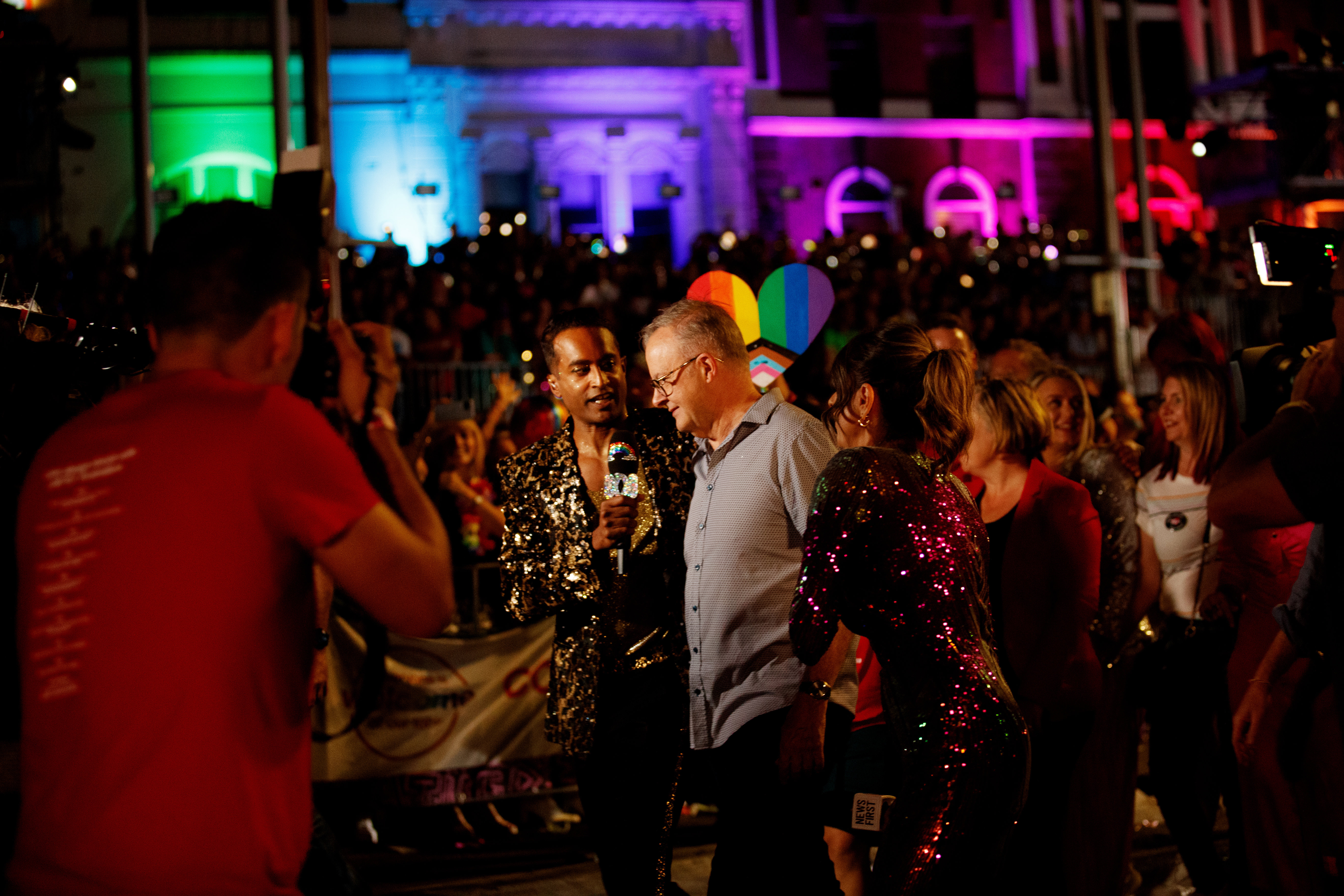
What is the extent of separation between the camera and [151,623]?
1.94 m

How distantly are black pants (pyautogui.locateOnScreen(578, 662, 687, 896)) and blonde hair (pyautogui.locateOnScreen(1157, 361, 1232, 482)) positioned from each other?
8.39ft

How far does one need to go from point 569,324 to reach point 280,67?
620 cm

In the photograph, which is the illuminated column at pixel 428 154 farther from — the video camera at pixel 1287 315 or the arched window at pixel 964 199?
the video camera at pixel 1287 315

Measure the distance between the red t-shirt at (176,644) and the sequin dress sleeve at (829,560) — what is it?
1.25m

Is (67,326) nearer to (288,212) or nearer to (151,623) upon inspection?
(288,212)

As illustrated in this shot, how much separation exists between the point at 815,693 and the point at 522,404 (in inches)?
172

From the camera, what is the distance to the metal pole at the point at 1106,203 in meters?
12.7

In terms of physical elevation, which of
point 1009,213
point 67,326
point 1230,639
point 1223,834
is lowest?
point 1223,834

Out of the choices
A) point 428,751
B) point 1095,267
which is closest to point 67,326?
point 428,751

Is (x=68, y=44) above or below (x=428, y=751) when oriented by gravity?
above

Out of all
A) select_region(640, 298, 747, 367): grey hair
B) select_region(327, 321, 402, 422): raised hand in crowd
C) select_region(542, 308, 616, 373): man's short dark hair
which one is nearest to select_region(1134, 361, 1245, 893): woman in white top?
select_region(640, 298, 747, 367): grey hair

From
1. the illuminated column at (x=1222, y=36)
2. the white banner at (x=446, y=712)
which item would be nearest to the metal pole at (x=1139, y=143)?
the white banner at (x=446, y=712)

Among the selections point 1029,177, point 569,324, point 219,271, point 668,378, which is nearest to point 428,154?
point 1029,177

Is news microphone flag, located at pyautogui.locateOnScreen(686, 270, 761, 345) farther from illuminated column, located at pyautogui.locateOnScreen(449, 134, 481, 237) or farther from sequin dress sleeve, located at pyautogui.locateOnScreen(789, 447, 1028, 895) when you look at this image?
illuminated column, located at pyautogui.locateOnScreen(449, 134, 481, 237)
